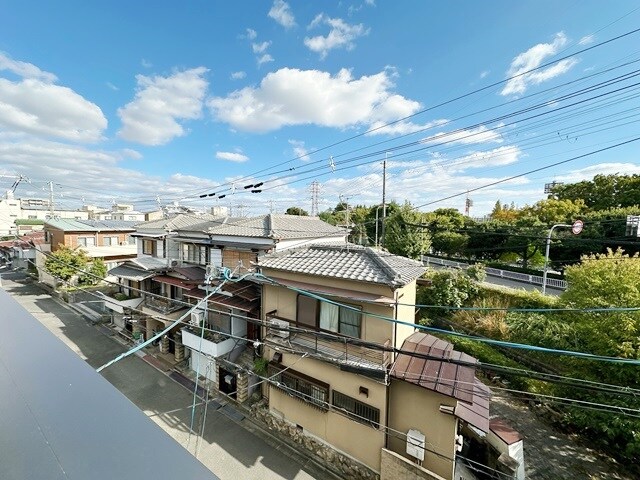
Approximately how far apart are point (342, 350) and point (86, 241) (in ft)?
100

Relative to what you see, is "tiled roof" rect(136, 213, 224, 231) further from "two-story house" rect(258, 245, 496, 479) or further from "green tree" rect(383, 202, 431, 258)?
"green tree" rect(383, 202, 431, 258)

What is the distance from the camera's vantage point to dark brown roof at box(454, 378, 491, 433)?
7543mm

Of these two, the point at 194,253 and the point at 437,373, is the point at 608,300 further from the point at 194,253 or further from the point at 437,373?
the point at 194,253

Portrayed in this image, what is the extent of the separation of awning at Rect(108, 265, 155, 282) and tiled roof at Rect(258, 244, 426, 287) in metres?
9.86

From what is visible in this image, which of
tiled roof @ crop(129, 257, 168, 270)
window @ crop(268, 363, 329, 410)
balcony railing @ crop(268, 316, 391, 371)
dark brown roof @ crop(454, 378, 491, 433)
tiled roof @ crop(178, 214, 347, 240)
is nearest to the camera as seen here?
dark brown roof @ crop(454, 378, 491, 433)

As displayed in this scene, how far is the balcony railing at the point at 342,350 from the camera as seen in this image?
28.4ft

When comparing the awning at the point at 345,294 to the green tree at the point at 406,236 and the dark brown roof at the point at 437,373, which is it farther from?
the green tree at the point at 406,236

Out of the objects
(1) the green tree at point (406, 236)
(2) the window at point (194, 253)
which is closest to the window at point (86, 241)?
(2) the window at point (194, 253)

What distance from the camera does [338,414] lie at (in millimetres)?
9438

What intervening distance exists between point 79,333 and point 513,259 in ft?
127

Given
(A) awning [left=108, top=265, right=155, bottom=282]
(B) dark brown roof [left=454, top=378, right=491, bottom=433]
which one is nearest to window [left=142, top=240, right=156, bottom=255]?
(A) awning [left=108, top=265, right=155, bottom=282]

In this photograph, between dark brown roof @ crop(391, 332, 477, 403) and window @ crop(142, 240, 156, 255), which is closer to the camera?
dark brown roof @ crop(391, 332, 477, 403)

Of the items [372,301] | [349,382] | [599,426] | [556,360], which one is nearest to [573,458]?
[599,426]

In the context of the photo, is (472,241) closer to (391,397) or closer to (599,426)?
(599,426)
